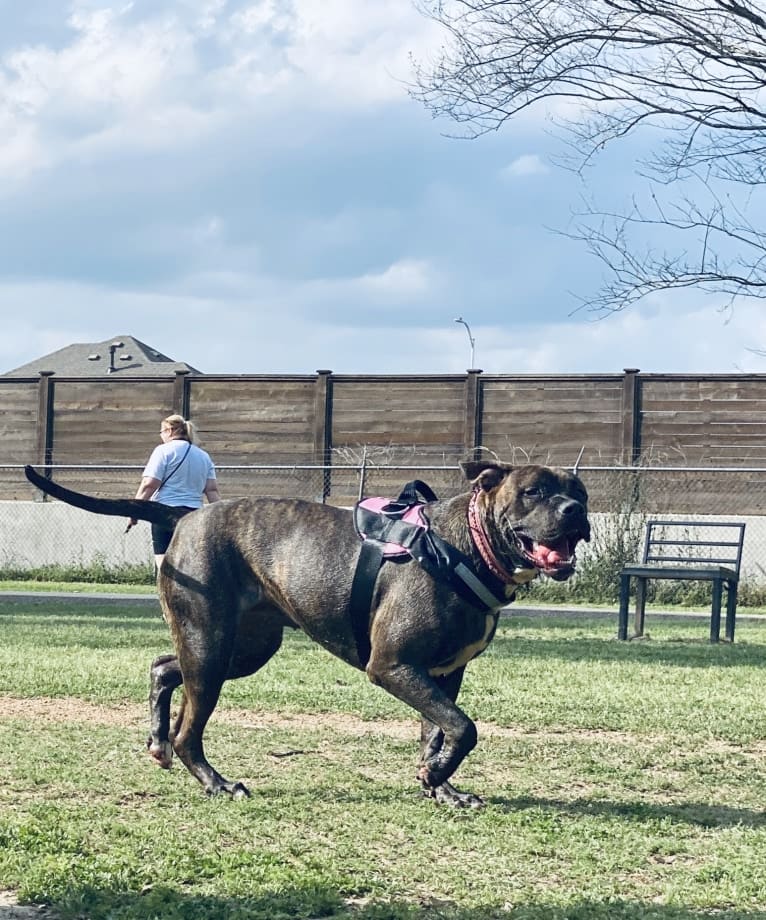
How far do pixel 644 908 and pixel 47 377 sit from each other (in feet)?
84.3

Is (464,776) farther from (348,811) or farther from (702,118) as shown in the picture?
(702,118)

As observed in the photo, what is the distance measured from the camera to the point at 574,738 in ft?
24.7

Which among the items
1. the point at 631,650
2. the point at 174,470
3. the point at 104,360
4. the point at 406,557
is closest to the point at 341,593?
the point at 406,557

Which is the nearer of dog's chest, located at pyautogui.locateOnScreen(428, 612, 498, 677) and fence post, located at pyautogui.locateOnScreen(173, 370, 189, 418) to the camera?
dog's chest, located at pyautogui.locateOnScreen(428, 612, 498, 677)

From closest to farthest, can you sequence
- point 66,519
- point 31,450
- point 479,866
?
point 479,866
point 66,519
point 31,450

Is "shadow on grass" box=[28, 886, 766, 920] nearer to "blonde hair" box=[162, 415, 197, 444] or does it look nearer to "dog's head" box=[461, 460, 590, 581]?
"dog's head" box=[461, 460, 590, 581]

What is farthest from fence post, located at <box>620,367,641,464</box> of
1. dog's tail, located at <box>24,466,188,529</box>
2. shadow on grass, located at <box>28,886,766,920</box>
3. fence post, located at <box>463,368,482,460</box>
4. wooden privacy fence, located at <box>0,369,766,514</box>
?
shadow on grass, located at <box>28,886,766,920</box>

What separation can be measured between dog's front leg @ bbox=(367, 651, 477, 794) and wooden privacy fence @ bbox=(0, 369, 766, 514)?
18.0 meters

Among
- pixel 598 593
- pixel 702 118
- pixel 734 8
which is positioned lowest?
pixel 598 593

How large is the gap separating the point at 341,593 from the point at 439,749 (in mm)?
851

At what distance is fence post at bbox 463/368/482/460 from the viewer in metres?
25.0

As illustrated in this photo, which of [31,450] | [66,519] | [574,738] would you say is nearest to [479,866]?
[574,738]

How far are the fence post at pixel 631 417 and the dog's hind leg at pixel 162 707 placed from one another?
18296mm

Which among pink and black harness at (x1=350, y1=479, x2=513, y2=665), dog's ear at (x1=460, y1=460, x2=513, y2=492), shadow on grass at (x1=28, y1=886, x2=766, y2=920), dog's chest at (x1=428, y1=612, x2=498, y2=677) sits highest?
dog's ear at (x1=460, y1=460, x2=513, y2=492)
